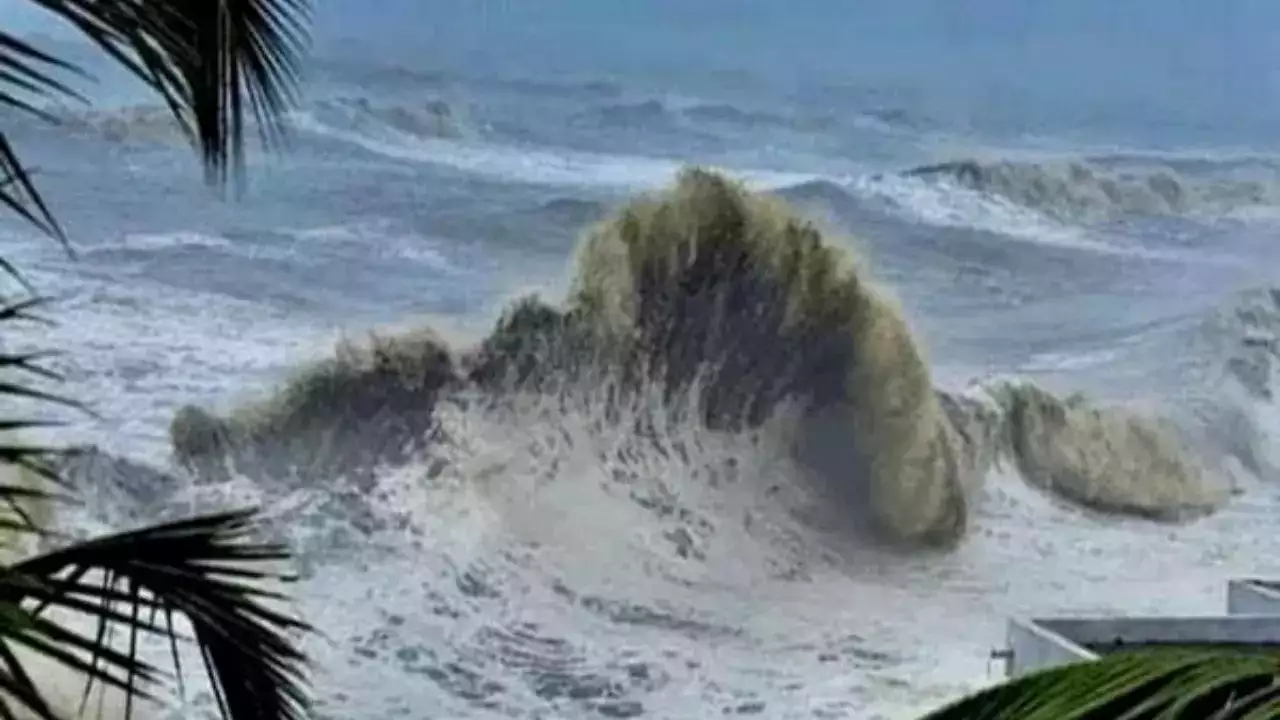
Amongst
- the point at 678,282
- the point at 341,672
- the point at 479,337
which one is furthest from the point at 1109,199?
the point at 341,672

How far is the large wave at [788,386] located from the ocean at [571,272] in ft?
0.07

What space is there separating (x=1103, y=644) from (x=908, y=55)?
3.28 ft

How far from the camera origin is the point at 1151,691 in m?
0.51

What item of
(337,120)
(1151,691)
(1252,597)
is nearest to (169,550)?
(1151,691)

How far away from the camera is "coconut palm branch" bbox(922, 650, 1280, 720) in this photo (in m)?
0.51

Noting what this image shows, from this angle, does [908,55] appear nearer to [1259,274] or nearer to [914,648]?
[1259,274]

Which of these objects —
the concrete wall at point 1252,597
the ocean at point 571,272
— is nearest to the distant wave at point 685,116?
the ocean at point 571,272

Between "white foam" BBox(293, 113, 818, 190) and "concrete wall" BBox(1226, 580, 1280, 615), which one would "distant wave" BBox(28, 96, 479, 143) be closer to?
"white foam" BBox(293, 113, 818, 190)

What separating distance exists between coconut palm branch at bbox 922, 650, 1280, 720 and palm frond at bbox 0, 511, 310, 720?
0.72 metres

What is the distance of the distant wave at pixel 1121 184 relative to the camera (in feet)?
10.0

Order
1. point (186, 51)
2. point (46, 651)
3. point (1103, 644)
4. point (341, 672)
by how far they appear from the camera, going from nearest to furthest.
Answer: point (46, 651) < point (186, 51) < point (1103, 644) < point (341, 672)

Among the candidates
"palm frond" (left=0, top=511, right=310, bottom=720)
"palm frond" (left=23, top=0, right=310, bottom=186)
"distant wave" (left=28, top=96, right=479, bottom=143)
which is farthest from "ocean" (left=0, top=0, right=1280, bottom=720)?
"palm frond" (left=23, top=0, right=310, bottom=186)

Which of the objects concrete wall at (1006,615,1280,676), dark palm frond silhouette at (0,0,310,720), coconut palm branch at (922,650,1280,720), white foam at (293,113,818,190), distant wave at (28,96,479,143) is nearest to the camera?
coconut palm branch at (922,650,1280,720)

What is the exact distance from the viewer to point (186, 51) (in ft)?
4.05
